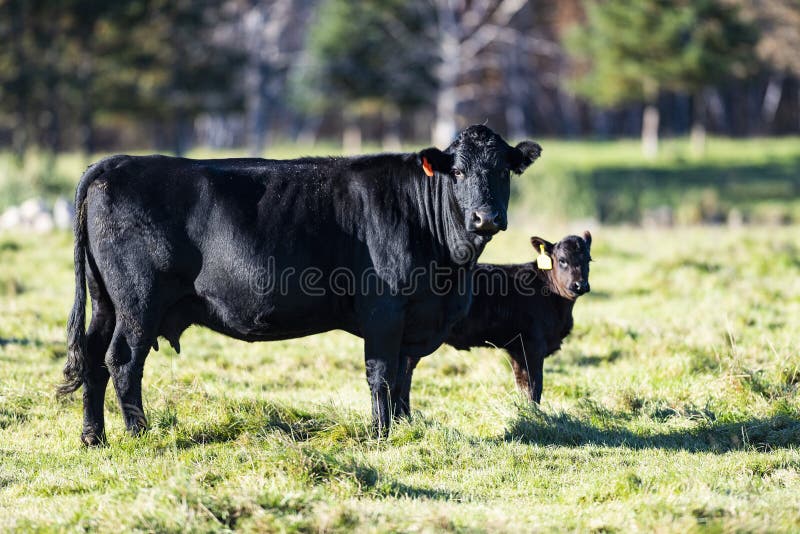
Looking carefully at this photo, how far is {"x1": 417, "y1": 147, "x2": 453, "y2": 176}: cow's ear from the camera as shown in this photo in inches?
275

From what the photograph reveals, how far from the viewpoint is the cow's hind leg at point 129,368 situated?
6.98m

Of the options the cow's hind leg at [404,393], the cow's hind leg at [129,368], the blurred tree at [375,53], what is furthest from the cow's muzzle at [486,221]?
the blurred tree at [375,53]

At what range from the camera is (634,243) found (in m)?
20.1

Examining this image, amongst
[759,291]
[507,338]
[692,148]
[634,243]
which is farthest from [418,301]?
[692,148]

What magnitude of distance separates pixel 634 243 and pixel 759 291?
24.4 feet

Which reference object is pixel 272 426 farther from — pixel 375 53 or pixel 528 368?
pixel 375 53

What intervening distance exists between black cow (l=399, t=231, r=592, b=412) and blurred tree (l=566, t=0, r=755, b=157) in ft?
98.8

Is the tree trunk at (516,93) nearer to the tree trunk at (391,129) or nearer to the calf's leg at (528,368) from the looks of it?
the tree trunk at (391,129)

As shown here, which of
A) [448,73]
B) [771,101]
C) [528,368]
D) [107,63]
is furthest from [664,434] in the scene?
[771,101]

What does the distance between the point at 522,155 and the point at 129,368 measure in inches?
124

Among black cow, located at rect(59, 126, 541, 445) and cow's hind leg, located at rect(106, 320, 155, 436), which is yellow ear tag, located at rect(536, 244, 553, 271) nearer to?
black cow, located at rect(59, 126, 541, 445)

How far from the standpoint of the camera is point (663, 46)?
37219mm

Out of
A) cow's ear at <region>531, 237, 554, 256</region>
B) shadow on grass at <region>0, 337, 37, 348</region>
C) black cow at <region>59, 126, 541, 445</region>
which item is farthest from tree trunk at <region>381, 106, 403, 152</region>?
black cow at <region>59, 126, 541, 445</region>

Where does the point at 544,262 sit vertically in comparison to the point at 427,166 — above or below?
below
